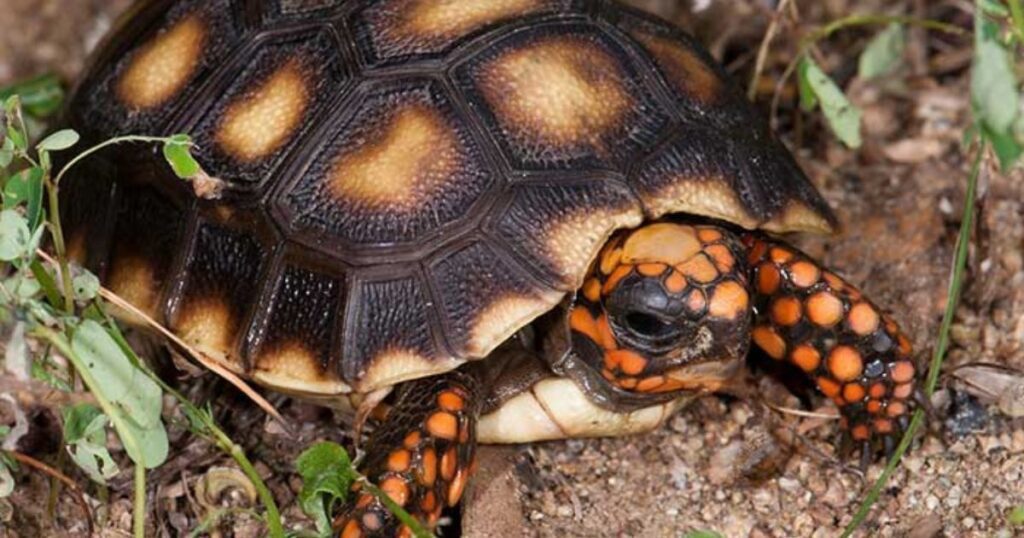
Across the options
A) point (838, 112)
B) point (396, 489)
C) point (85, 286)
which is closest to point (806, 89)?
point (838, 112)

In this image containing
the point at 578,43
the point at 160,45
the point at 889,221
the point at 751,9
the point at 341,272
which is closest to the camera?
the point at 341,272

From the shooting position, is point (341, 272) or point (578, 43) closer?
point (341, 272)

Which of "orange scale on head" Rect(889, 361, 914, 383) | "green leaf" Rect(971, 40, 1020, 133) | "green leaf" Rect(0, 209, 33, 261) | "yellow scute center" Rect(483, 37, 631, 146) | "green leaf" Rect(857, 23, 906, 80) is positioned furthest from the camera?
"green leaf" Rect(857, 23, 906, 80)

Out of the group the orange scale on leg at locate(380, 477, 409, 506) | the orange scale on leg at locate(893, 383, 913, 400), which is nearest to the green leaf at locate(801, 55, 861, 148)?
the orange scale on leg at locate(893, 383, 913, 400)

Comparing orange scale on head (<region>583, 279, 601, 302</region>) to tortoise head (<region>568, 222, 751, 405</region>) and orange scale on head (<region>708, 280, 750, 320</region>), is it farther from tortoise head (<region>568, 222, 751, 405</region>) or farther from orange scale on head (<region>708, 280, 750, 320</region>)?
orange scale on head (<region>708, 280, 750, 320</region>)

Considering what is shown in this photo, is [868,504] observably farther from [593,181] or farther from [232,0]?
[232,0]

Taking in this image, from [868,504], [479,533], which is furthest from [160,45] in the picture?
[868,504]

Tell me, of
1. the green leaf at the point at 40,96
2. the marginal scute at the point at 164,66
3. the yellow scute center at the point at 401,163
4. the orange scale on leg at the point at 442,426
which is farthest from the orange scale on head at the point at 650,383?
the green leaf at the point at 40,96
